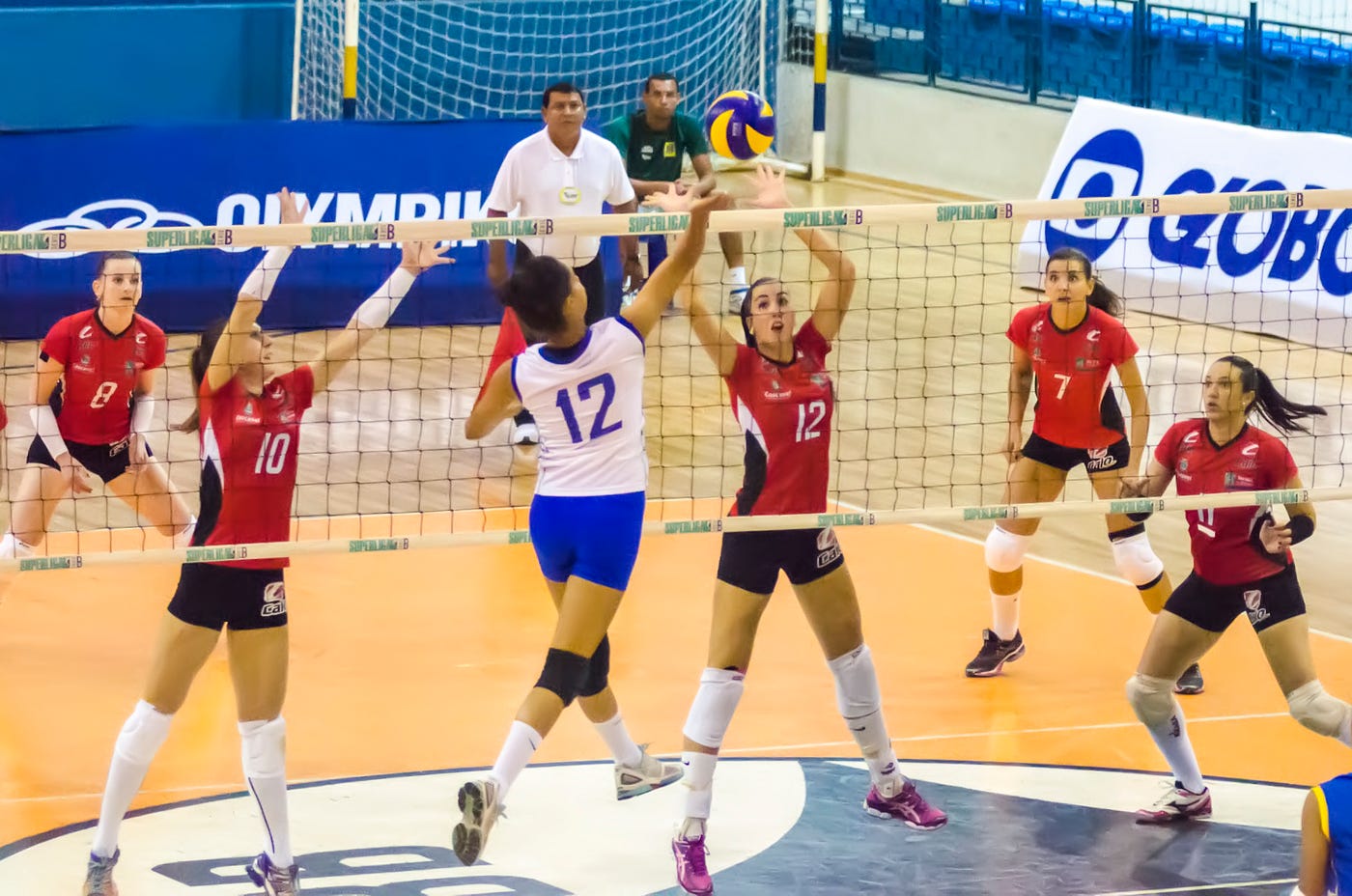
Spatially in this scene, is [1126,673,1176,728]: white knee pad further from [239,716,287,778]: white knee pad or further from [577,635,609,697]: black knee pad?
[239,716,287,778]: white knee pad

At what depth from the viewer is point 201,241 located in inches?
258

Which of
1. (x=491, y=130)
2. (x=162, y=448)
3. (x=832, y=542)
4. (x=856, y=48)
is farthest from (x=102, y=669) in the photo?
(x=856, y=48)

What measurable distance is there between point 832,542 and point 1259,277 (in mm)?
8868

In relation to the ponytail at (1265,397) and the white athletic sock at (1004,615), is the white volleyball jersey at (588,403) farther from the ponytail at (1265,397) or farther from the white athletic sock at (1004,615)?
the white athletic sock at (1004,615)

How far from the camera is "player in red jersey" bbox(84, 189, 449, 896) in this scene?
247 inches

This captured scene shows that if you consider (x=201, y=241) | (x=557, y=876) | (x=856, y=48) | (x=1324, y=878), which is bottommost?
(x=557, y=876)

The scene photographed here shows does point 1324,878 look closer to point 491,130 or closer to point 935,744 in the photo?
point 935,744

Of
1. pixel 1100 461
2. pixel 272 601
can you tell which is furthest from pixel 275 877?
pixel 1100 461

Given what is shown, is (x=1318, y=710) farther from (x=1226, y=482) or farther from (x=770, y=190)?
(x=770, y=190)

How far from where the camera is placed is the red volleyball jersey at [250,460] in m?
6.27

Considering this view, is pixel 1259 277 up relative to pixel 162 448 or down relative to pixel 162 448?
up

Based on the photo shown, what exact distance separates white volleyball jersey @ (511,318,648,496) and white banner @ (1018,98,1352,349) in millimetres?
8397

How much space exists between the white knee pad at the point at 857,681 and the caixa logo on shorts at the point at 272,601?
189 cm

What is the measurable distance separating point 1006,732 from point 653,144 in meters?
6.94
